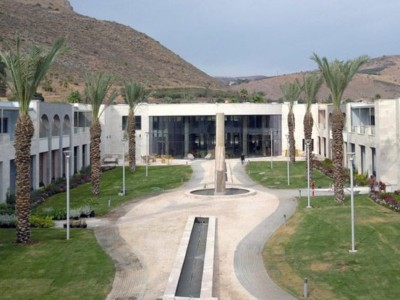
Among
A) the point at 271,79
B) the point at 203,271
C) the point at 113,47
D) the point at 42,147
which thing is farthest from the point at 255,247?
the point at 271,79

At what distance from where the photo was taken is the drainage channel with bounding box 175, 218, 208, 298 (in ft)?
58.9

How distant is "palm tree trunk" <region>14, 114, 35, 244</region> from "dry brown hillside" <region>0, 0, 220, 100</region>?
67.1 meters

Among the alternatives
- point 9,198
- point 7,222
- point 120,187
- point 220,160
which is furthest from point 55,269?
point 120,187

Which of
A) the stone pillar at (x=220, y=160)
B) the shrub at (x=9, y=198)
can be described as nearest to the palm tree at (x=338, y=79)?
the stone pillar at (x=220, y=160)

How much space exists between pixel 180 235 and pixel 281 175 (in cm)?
2571

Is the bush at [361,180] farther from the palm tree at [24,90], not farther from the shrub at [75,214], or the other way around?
the palm tree at [24,90]

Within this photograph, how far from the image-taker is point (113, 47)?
13300 cm

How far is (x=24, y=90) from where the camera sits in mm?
23750

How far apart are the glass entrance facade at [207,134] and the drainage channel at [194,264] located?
135 ft

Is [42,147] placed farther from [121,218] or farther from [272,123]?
[272,123]

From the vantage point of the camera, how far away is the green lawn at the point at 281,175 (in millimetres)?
43719

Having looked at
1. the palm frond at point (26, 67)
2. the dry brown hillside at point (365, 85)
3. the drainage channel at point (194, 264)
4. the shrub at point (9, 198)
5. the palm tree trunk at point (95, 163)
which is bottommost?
the drainage channel at point (194, 264)

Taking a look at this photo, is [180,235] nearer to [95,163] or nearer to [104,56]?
[95,163]

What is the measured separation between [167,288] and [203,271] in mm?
2361
